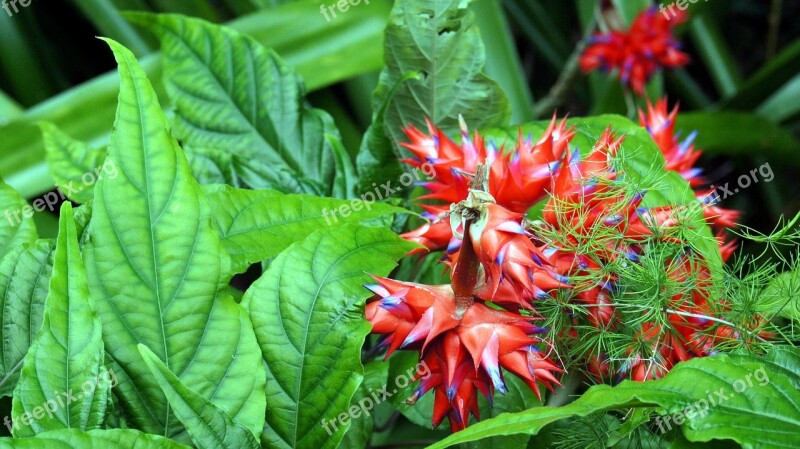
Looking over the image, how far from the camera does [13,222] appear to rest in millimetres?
494

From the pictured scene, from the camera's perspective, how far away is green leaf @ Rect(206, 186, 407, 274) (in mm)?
469

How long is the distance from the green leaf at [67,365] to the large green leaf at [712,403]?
17 cm

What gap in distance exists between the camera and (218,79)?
0.67m

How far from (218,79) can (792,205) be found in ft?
4.16

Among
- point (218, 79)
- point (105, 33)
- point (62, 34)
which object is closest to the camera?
point (218, 79)

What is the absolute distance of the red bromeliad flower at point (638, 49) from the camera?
4.23 ft


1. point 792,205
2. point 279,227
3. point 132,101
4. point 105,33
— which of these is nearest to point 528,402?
point 279,227

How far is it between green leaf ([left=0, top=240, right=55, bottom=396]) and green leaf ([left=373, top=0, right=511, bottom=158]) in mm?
290

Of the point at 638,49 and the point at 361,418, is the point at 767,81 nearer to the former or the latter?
the point at 638,49

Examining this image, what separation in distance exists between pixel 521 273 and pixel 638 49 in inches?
40.1

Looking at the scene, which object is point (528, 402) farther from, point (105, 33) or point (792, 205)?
point (792, 205)
